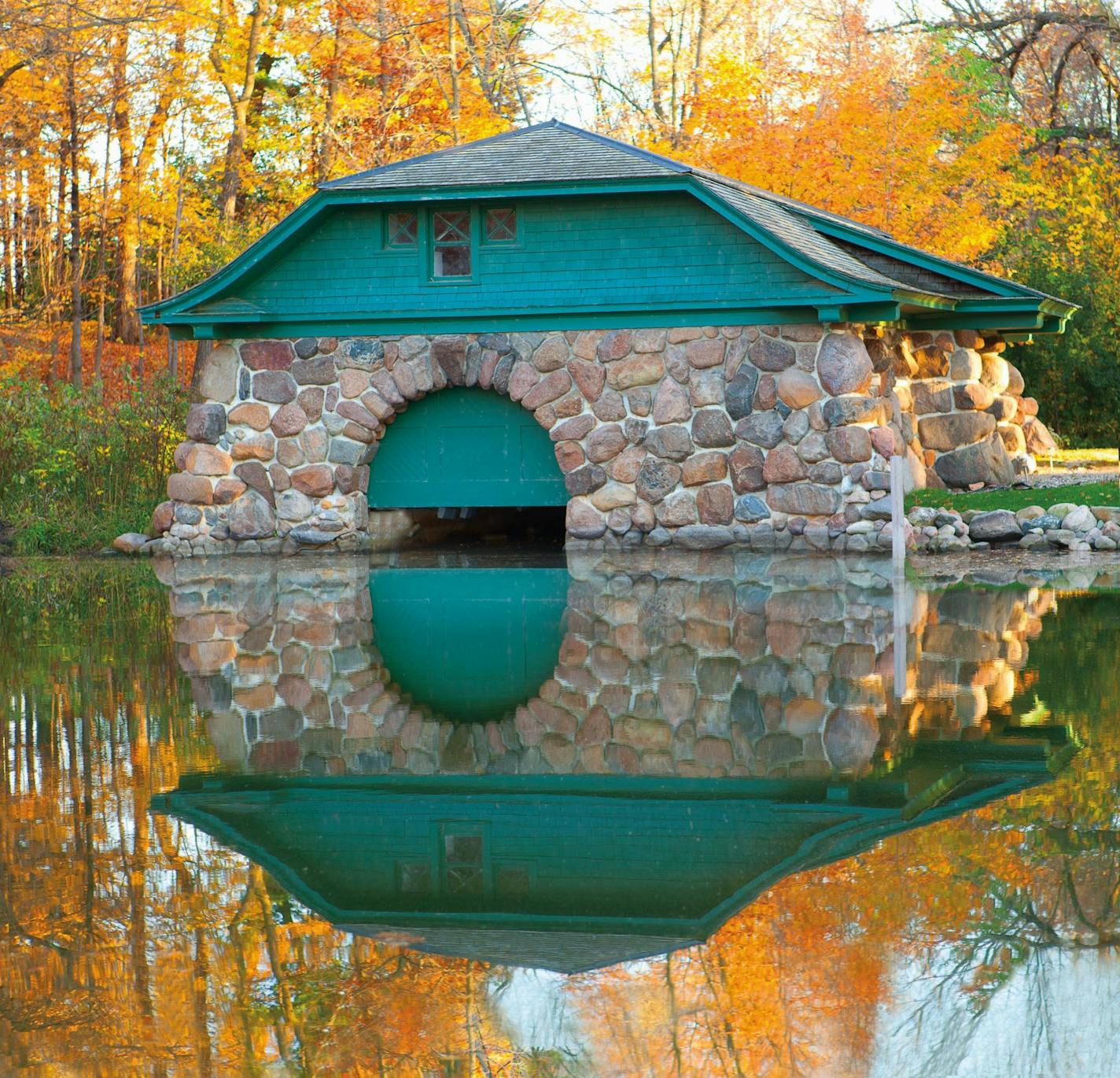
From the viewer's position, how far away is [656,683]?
358 inches

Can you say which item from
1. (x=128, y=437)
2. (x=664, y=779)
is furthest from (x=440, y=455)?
(x=664, y=779)

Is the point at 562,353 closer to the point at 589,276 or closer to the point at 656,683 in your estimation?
the point at 589,276

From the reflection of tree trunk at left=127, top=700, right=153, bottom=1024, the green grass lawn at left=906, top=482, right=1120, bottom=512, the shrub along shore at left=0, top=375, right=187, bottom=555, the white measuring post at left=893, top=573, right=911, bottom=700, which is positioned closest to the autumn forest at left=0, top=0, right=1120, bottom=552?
the shrub along shore at left=0, top=375, right=187, bottom=555

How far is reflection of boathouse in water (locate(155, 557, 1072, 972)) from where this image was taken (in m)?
5.18

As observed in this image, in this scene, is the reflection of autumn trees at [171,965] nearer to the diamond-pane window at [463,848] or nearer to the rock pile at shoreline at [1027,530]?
the diamond-pane window at [463,848]

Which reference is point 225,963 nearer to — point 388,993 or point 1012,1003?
point 388,993

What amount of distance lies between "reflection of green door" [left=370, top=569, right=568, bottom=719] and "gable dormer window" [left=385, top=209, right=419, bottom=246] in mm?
4471

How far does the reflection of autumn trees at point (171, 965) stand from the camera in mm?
3996

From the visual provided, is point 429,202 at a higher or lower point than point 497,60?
lower

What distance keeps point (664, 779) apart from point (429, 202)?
1359cm

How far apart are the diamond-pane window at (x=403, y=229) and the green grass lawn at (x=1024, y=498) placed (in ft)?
23.0

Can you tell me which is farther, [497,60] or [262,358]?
[497,60]

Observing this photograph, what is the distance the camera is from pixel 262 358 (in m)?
19.6

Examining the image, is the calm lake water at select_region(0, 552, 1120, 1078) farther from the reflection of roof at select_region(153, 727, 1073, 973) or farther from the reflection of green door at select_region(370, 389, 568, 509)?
the reflection of green door at select_region(370, 389, 568, 509)
